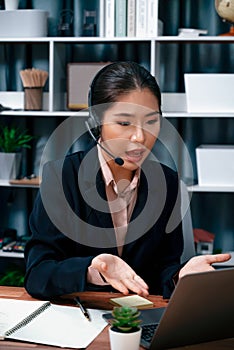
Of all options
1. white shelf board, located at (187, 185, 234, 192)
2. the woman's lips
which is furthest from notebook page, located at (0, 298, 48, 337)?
white shelf board, located at (187, 185, 234, 192)

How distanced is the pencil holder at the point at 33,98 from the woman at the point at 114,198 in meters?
1.41

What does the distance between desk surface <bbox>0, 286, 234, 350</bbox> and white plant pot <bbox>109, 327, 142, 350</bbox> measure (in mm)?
105

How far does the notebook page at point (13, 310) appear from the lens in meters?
1.40

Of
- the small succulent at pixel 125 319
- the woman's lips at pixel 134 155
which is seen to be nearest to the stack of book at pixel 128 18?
the woman's lips at pixel 134 155

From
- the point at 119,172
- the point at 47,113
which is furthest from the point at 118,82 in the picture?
the point at 47,113

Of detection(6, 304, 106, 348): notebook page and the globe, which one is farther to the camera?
the globe

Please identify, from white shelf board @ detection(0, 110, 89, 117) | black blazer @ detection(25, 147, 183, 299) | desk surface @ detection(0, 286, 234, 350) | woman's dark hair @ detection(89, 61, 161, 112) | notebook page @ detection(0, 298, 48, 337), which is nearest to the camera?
desk surface @ detection(0, 286, 234, 350)

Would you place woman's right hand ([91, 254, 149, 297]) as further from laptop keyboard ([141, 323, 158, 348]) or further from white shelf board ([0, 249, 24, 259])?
white shelf board ([0, 249, 24, 259])

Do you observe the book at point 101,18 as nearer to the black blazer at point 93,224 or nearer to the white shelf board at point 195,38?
the white shelf board at point 195,38

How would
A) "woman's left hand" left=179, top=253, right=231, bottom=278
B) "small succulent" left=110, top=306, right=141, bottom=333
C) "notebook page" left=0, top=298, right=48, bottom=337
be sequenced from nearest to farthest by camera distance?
"small succulent" left=110, top=306, right=141, bottom=333, "notebook page" left=0, top=298, right=48, bottom=337, "woman's left hand" left=179, top=253, right=231, bottom=278

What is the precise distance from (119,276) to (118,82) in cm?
62

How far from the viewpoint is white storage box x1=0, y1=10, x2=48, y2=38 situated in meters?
3.27

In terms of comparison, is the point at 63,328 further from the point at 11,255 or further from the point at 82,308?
the point at 11,255

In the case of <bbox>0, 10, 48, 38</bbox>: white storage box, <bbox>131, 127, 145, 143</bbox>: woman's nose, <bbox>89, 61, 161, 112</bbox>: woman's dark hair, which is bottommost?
<bbox>131, 127, 145, 143</bbox>: woman's nose
